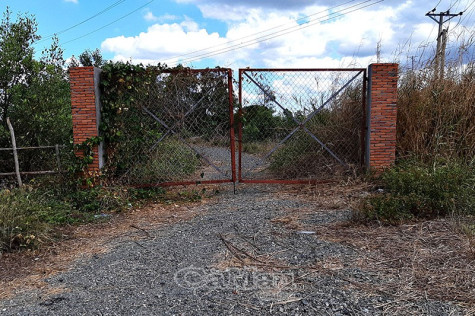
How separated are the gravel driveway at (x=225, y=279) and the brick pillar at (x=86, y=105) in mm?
2455

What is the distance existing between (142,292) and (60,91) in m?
6.16

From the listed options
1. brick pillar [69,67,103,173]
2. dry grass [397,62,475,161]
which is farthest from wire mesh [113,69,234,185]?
dry grass [397,62,475,161]

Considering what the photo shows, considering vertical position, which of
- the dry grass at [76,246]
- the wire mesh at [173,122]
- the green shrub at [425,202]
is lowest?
the dry grass at [76,246]

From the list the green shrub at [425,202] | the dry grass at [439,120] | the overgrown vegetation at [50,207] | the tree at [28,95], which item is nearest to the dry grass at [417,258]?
the green shrub at [425,202]

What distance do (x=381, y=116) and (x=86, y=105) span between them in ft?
16.7

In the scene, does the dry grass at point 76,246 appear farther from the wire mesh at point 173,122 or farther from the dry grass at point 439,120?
the dry grass at point 439,120

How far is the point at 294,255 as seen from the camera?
11.3ft

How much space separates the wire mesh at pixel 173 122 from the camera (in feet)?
20.2

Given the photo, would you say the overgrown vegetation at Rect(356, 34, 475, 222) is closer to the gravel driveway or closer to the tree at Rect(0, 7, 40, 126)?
the gravel driveway

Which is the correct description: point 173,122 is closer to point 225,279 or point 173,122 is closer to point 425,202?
point 225,279

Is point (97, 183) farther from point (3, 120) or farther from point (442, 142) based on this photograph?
point (442, 142)

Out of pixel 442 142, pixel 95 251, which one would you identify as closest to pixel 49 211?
pixel 95 251

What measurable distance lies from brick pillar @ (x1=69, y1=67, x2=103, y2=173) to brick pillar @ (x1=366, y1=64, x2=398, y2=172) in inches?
187

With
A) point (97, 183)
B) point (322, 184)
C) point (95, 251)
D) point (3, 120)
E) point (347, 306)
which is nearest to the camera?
point (347, 306)
